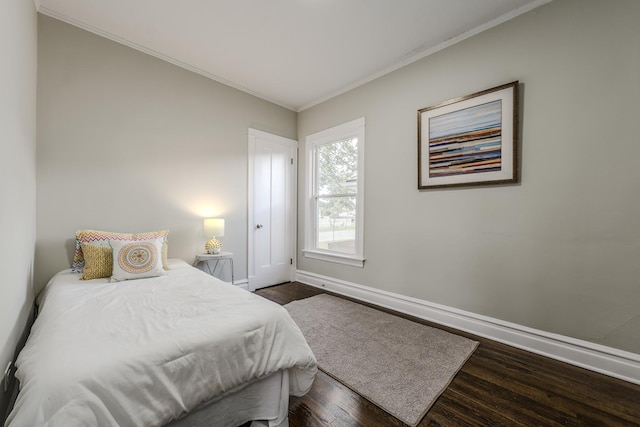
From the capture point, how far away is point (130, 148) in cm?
266

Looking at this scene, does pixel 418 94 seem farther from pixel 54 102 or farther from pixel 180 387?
pixel 54 102

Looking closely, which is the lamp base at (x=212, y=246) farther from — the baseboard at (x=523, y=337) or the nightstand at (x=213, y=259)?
the baseboard at (x=523, y=337)

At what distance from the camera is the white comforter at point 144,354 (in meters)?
0.85

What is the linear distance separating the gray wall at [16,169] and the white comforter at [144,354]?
0.17m

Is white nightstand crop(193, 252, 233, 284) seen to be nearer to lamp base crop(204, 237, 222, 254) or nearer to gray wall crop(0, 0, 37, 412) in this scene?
lamp base crop(204, 237, 222, 254)

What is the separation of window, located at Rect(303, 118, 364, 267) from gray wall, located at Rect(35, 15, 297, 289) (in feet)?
3.34

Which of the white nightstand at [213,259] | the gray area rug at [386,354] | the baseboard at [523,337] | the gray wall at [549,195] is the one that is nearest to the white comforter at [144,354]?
the gray area rug at [386,354]

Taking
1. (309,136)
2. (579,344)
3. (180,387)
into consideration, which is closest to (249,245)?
(309,136)

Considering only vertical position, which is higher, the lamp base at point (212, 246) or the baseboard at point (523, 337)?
the lamp base at point (212, 246)

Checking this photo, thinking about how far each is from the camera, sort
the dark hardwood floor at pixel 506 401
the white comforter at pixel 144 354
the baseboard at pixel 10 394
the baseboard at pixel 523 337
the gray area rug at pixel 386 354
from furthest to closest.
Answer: the baseboard at pixel 523 337 → the gray area rug at pixel 386 354 → the dark hardwood floor at pixel 506 401 → the baseboard at pixel 10 394 → the white comforter at pixel 144 354

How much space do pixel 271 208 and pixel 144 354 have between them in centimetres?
295

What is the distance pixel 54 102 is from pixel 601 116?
4.37 meters

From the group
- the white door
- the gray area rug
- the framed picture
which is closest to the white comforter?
the gray area rug

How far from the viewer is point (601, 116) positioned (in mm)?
1849
